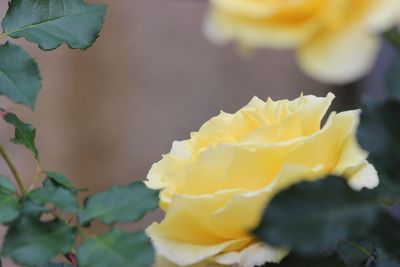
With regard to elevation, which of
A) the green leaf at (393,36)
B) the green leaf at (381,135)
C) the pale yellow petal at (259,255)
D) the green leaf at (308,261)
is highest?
the green leaf at (393,36)

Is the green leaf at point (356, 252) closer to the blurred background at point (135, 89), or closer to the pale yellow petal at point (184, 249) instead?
the pale yellow petal at point (184, 249)

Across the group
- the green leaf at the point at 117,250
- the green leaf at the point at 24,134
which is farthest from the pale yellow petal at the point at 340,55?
the green leaf at the point at 24,134

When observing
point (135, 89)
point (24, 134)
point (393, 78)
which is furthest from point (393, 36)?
point (135, 89)

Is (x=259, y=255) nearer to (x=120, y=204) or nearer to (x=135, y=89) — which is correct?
(x=120, y=204)

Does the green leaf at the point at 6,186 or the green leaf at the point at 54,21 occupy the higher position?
the green leaf at the point at 54,21

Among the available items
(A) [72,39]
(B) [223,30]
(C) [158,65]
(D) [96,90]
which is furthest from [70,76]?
(B) [223,30]

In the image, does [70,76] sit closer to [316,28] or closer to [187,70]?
[187,70]

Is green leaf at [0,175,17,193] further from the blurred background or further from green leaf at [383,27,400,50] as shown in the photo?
the blurred background
